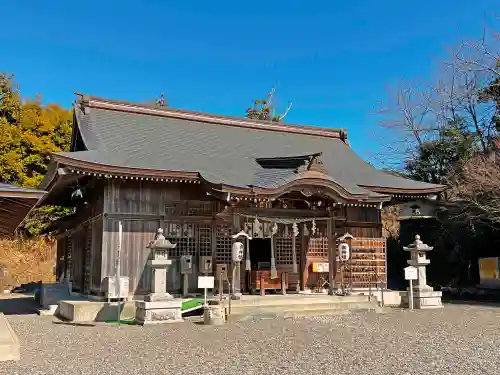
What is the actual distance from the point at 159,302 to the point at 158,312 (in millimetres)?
212

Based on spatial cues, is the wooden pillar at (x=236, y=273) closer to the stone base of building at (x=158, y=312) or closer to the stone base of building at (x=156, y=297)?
the stone base of building at (x=158, y=312)

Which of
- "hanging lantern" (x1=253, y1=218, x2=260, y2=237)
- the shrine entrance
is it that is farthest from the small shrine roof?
the shrine entrance

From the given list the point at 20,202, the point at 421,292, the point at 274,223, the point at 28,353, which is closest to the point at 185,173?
the point at 274,223

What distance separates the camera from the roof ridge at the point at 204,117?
16031 millimetres

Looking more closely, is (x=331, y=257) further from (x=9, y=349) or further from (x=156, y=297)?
(x=9, y=349)

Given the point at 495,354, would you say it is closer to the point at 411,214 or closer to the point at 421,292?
the point at 421,292

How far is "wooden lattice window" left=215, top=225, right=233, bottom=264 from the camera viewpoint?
13.3m

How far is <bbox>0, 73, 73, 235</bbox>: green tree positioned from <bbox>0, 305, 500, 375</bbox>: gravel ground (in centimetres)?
1531

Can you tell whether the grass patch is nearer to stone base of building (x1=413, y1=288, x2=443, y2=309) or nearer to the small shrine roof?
the small shrine roof

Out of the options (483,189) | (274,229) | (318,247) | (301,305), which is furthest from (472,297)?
(274,229)

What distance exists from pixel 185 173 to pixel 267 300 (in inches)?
153

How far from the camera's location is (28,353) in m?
7.03

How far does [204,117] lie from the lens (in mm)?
17703

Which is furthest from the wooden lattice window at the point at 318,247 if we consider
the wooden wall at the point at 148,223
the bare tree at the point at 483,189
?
the bare tree at the point at 483,189
